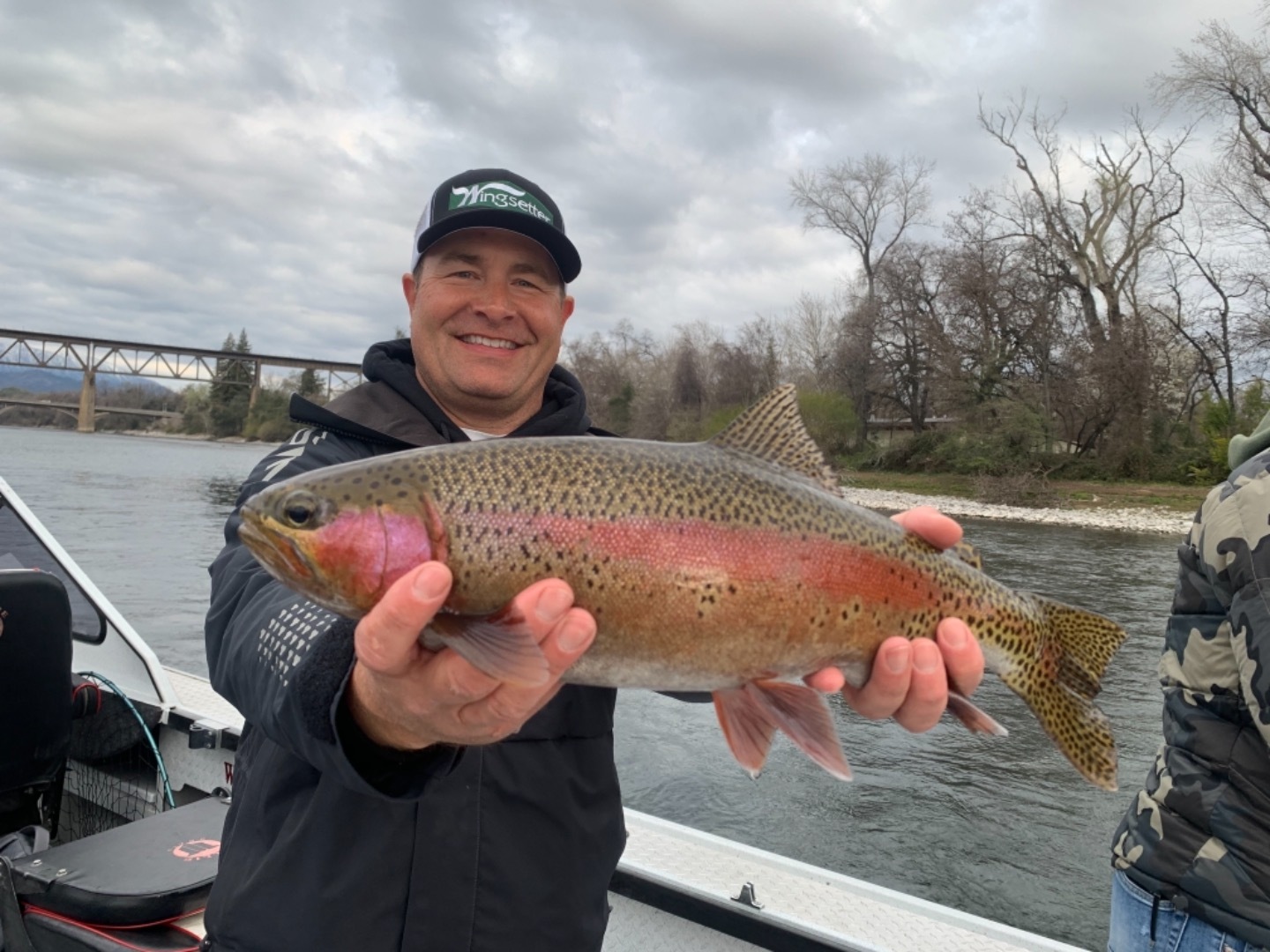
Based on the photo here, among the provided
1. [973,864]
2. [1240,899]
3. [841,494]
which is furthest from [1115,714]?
[841,494]

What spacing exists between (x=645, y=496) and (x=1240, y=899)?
7.43 ft

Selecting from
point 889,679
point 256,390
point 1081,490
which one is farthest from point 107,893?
point 256,390

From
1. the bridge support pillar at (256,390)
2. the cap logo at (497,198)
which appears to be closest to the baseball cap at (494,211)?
the cap logo at (497,198)

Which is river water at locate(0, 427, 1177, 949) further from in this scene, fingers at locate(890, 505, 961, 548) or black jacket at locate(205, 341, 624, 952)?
black jacket at locate(205, 341, 624, 952)

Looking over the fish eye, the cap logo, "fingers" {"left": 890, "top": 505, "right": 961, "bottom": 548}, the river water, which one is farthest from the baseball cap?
the river water

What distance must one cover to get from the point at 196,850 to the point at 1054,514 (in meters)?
36.3

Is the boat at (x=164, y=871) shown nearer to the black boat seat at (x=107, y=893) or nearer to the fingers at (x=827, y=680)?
the black boat seat at (x=107, y=893)

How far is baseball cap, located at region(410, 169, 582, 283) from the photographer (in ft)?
10.3

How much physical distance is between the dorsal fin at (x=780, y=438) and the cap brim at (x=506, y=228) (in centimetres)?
108

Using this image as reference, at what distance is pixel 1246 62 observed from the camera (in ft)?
125

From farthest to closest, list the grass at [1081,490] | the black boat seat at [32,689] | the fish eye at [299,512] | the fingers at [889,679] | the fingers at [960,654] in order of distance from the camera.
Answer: the grass at [1081,490]
the black boat seat at [32,689]
the fingers at [960,654]
the fingers at [889,679]
the fish eye at [299,512]

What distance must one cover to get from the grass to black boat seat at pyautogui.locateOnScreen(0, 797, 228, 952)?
122ft

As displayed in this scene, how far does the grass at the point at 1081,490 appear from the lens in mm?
35438

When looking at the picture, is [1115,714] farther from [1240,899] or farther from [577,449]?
[577,449]
